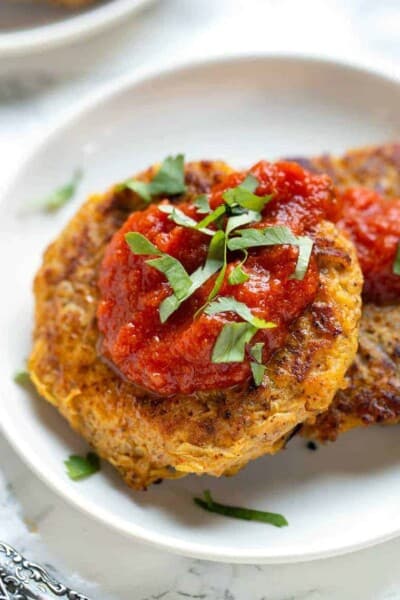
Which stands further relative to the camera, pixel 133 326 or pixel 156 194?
pixel 156 194

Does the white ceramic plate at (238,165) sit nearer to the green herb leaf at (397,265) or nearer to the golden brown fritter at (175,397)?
the golden brown fritter at (175,397)

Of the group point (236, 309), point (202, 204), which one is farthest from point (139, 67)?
point (236, 309)

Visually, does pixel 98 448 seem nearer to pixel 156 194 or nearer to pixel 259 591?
pixel 259 591

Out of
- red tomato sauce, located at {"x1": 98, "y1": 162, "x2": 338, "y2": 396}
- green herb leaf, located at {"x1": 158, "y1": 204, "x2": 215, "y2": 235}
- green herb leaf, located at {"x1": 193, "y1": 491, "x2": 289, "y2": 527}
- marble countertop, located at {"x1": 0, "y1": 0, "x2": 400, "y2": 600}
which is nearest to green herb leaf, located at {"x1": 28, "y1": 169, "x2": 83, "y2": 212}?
marble countertop, located at {"x1": 0, "y1": 0, "x2": 400, "y2": 600}

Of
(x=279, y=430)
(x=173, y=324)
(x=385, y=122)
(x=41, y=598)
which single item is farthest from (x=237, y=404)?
(x=385, y=122)

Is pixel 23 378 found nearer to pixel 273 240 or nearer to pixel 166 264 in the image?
pixel 166 264
